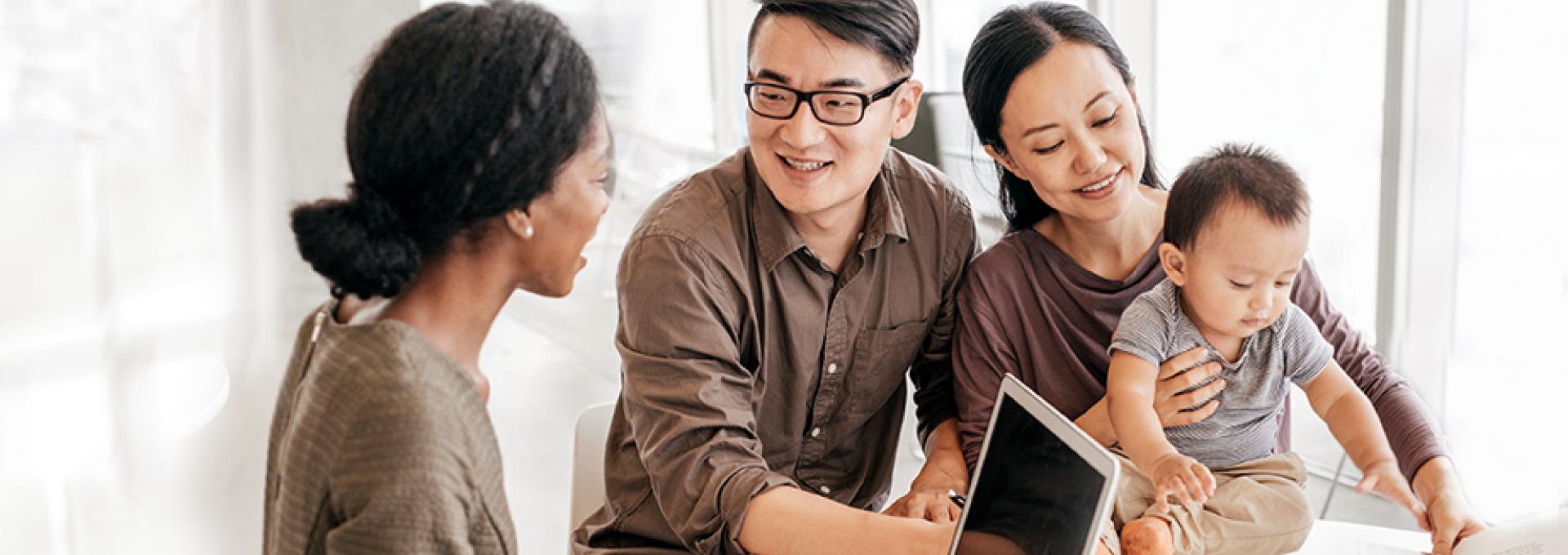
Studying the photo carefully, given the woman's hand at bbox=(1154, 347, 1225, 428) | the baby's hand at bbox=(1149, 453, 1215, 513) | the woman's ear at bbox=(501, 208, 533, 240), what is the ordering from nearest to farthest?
the woman's ear at bbox=(501, 208, 533, 240), the baby's hand at bbox=(1149, 453, 1215, 513), the woman's hand at bbox=(1154, 347, 1225, 428)

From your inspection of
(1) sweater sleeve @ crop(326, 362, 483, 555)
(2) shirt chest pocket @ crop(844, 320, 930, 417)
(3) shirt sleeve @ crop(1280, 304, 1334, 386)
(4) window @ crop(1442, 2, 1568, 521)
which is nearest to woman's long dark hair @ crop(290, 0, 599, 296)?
(1) sweater sleeve @ crop(326, 362, 483, 555)

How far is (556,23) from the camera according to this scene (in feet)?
3.75

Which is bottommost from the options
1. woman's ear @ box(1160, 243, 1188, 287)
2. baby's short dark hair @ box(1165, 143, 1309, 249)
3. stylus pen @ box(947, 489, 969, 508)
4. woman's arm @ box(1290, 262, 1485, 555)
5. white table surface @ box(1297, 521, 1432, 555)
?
white table surface @ box(1297, 521, 1432, 555)

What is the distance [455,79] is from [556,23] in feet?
0.39

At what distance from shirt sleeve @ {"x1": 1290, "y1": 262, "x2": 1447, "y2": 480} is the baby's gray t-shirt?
3.8 inches

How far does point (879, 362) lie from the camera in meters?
1.81

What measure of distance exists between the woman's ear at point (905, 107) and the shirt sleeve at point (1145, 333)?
0.37 m

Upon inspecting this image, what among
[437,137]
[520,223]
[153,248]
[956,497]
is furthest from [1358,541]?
[153,248]

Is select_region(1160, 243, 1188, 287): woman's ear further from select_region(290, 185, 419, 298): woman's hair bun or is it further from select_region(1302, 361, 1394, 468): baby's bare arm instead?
select_region(290, 185, 419, 298): woman's hair bun

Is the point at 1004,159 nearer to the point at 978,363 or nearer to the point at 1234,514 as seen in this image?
the point at 978,363

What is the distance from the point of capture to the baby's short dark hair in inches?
61.9

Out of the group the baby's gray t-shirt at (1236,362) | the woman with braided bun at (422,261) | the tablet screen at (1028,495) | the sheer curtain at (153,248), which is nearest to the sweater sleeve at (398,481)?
the woman with braided bun at (422,261)

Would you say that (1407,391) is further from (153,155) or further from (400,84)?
(153,155)

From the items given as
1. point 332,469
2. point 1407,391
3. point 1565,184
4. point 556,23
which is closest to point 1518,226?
point 1565,184
